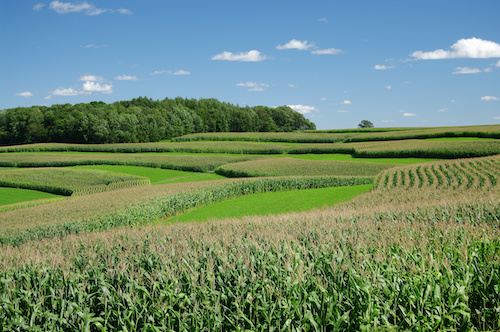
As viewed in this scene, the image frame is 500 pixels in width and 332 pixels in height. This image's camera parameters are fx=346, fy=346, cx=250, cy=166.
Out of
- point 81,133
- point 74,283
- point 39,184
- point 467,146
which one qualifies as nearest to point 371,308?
point 74,283

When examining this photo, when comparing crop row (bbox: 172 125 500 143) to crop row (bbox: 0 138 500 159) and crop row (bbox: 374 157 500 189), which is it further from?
crop row (bbox: 374 157 500 189)

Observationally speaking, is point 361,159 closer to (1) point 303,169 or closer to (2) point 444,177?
(1) point 303,169

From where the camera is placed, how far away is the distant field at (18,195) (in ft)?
119

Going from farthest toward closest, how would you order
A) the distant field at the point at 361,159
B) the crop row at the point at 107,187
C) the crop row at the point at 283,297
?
1. the distant field at the point at 361,159
2. the crop row at the point at 107,187
3. the crop row at the point at 283,297

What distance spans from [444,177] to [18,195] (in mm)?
43035

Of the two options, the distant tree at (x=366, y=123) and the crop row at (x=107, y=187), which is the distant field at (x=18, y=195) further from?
the distant tree at (x=366, y=123)

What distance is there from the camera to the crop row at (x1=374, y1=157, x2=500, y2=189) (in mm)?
26027

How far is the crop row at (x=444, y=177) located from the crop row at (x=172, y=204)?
5.59m

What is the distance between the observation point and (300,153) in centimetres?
7362

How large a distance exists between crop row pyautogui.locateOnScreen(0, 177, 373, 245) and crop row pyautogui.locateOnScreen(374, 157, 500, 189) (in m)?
5.59

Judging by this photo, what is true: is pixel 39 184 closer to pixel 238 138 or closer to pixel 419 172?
pixel 419 172

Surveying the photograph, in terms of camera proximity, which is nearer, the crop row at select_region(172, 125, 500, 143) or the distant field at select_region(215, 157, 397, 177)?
the distant field at select_region(215, 157, 397, 177)

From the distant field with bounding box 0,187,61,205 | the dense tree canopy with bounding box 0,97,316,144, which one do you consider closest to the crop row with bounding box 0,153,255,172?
the distant field with bounding box 0,187,61,205

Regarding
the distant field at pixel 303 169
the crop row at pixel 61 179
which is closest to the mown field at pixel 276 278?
the distant field at pixel 303 169
